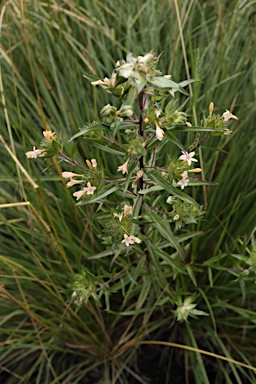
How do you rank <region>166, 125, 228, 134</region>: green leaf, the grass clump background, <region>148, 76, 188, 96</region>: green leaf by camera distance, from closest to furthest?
<region>148, 76, 188, 96</region>: green leaf < <region>166, 125, 228, 134</region>: green leaf < the grass clump background

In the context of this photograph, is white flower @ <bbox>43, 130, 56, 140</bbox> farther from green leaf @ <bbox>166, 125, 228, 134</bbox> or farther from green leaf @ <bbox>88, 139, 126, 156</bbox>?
green leaf @ <bbox>166, 125, 228, 134</bbox>

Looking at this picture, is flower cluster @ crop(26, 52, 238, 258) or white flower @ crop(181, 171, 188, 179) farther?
white flower @ crop(181, 171, 188, 179)

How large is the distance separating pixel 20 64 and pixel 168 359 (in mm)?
1214

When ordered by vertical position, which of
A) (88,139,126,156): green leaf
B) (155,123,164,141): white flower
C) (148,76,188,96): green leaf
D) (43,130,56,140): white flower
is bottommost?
(88,139,126,156): green leaf

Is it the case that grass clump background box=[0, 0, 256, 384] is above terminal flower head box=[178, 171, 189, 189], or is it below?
below

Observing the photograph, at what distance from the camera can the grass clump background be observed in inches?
54.4

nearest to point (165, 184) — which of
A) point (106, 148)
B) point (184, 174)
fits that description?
point (184, 174)

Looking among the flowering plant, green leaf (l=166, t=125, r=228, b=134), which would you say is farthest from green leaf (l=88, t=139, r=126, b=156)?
green leaf (l=166, t=125, r=228, b=134)

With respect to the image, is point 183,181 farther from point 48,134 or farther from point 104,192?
→ point 48,134

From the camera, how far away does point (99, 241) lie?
1509 millimetres

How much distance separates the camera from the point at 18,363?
1635 millimetres

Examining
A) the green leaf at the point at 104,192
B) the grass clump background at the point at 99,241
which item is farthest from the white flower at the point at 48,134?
the grass clump background at the point at 99,241

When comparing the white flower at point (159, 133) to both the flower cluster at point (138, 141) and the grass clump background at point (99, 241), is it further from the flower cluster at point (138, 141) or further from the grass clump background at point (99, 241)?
the grass clump background at point (99, 241)

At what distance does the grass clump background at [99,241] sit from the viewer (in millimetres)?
1382
